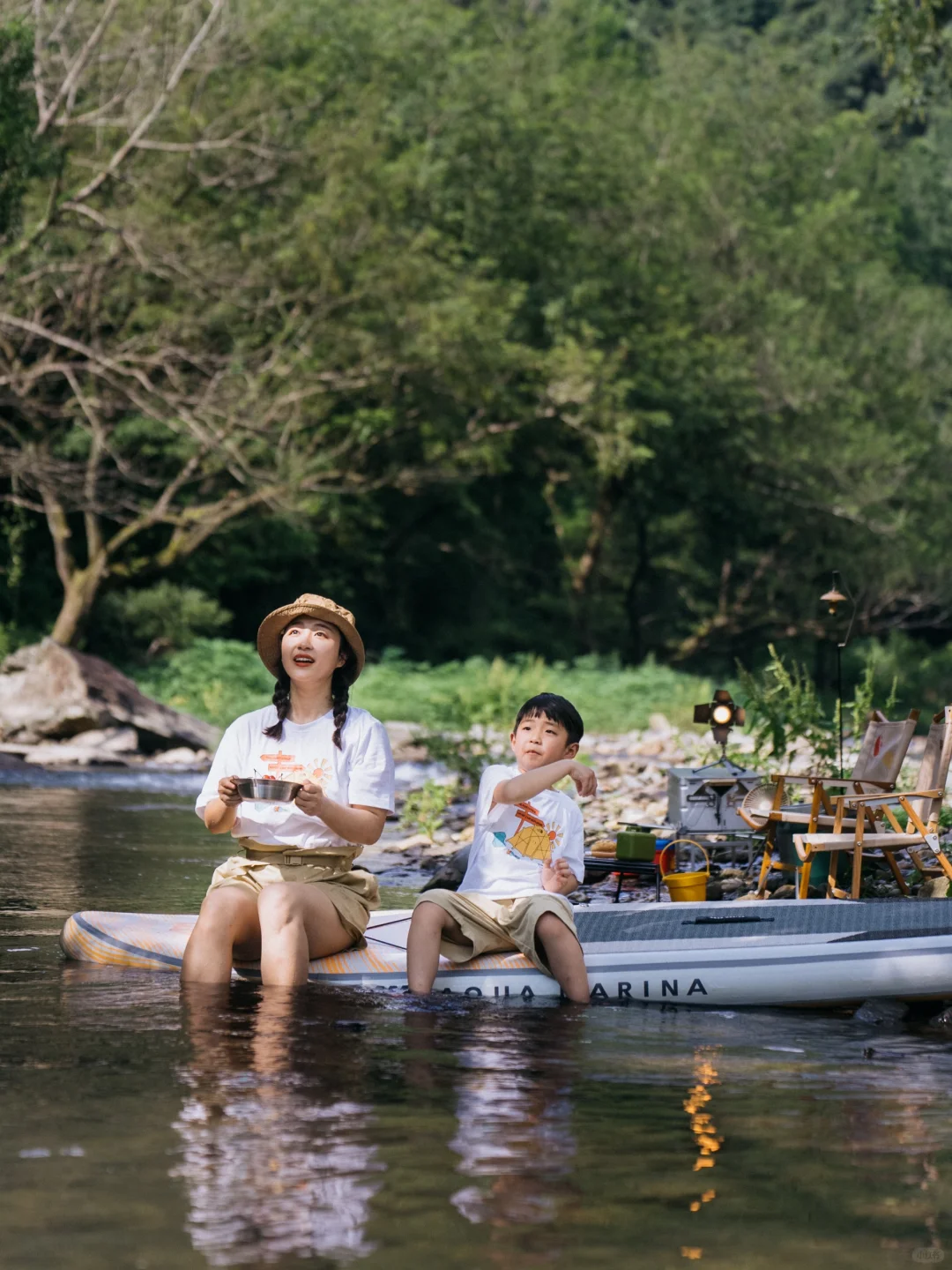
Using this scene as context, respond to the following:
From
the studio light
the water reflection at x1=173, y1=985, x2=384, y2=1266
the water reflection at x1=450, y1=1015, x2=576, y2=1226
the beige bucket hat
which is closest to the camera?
the water reflection at x1=173, y1=985, x2=384, y2=1266

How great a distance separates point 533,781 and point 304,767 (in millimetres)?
764

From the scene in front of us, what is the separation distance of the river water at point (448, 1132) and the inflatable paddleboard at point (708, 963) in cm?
11

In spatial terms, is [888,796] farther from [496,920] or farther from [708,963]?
[496,920]

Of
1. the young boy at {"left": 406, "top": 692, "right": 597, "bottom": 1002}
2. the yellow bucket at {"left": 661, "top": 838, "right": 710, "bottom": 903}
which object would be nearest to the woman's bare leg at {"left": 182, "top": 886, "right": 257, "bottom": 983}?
the young boy at {"left": 406, "top": 692, "right": 597, "bottom": 1002}

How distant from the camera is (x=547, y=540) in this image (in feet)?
132

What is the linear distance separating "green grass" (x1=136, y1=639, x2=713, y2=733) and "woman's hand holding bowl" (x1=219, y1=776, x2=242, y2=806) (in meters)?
15.5

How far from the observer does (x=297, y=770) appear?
595 cm

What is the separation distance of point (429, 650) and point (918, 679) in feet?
35.5

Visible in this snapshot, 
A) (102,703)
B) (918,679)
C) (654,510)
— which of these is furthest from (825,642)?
(102,703)

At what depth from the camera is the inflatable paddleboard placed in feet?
20.3

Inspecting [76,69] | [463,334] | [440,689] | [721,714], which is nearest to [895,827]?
[721,714]

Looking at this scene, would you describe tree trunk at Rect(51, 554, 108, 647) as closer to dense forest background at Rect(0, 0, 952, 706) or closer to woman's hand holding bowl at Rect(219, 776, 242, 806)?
dense forest background at Rect(0, 0, 952, 706)

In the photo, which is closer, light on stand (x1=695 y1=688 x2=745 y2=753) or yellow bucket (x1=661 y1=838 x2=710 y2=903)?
yellow bucket (x1=661 y1=838 x2=710 y2=903)

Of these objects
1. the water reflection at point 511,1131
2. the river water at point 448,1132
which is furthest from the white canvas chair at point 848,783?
the water reflection at point 511,1131
